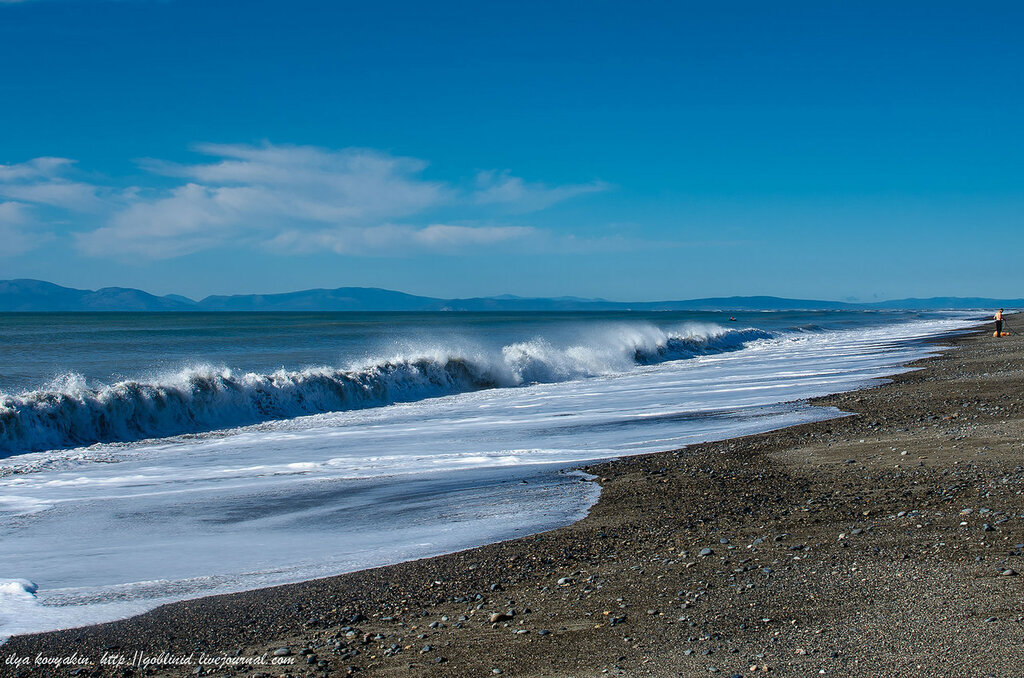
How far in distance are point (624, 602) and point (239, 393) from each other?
1737 cm

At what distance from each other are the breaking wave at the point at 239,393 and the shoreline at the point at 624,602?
12.2 metres

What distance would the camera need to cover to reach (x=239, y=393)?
66.9 ft

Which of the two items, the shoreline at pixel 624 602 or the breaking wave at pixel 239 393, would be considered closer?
the shoreline at pixel 624 602

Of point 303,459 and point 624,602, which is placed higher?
point 624,602

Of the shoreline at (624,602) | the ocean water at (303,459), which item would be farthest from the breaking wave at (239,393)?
the shoreline at (624,602)

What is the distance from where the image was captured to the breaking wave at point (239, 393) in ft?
51.4

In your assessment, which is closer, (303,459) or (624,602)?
(624,602)

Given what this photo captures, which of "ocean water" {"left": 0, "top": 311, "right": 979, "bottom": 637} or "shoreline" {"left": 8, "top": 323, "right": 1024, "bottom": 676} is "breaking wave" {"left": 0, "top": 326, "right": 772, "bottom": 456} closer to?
"ocean water" {"left": 0, "top": 311, "right": 979, "bottom": 637}

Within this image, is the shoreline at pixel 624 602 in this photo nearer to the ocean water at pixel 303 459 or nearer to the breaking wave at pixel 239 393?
the ocean water at pixel 303 459

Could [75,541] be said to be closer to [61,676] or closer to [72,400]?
[61,676]

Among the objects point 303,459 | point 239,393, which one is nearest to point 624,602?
point 303,459

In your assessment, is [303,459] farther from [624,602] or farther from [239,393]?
[239,393]

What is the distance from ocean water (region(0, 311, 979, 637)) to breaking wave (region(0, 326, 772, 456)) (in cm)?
6

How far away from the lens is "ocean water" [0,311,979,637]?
6.82m
